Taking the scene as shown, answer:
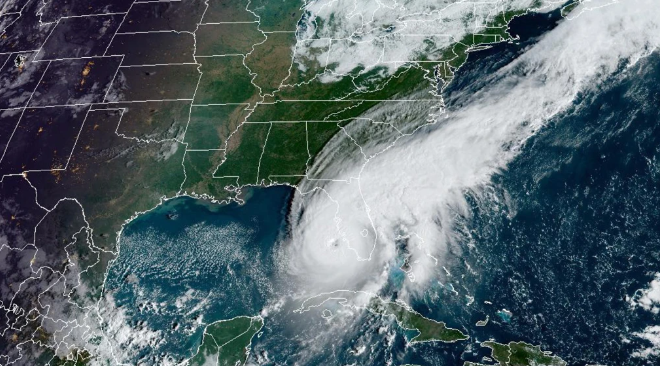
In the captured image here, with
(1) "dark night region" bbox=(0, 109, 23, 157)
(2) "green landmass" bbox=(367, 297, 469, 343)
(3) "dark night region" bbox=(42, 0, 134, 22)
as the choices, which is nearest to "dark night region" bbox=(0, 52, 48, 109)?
(1) "dark night region" bbox=(0, 109, 23, 157)

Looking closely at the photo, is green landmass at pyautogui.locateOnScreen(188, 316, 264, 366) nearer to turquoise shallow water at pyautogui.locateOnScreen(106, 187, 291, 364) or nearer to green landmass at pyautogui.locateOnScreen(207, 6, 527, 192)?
turquoise shallow water at pyautogui.locateOnScreen(106, 187, 291, 364)

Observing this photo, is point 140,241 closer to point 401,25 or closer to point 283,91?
point 283,91

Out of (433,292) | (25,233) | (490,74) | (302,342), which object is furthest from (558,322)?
(25,233)

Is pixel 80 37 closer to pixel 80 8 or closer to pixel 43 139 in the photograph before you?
pixel 80 8

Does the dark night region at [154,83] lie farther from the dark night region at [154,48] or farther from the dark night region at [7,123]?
the dark night region at [7,123]

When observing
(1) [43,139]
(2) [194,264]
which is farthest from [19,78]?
(2) [194,264]

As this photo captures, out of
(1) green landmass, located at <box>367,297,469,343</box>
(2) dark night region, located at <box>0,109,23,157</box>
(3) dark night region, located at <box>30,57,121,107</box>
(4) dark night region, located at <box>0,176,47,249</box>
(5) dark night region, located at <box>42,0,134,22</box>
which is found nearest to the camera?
(1) green landmass, located at <box>367,297,469,343</box>
